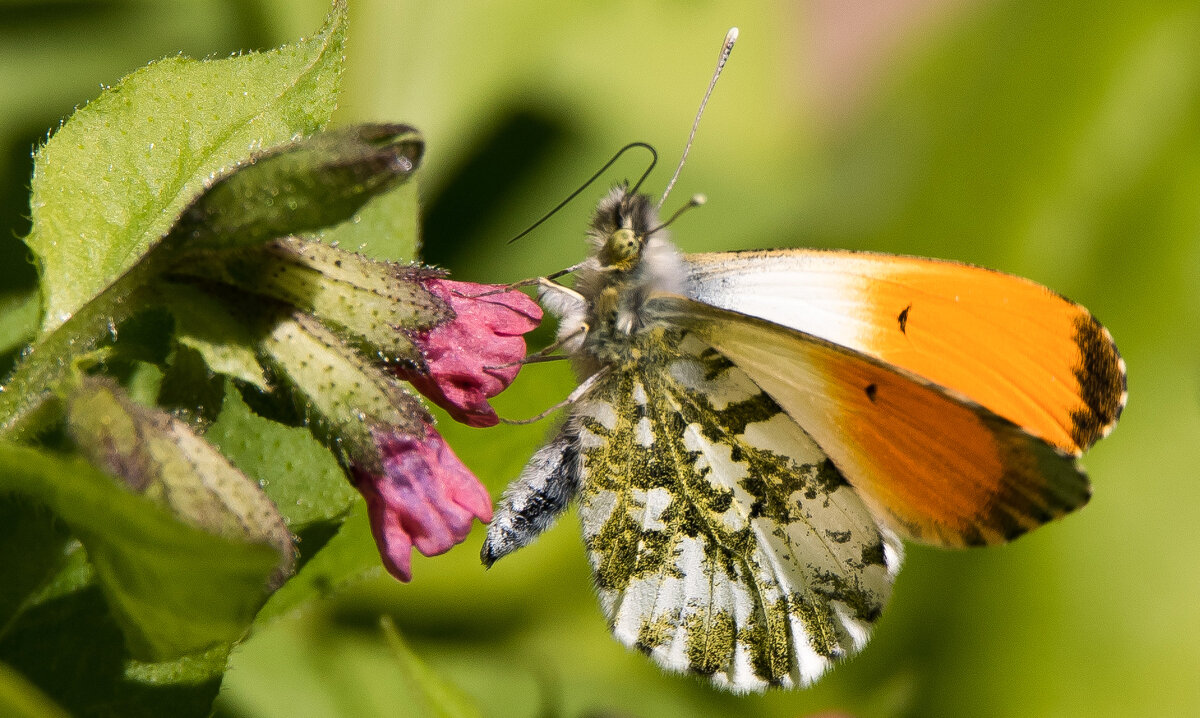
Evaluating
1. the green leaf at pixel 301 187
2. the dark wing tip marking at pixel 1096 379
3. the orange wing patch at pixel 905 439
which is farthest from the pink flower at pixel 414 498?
the dark wing tip marking at pixel 1096 379

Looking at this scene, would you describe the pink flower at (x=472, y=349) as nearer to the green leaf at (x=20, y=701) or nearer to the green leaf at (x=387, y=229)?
the green leaf at (x=387, y=229)

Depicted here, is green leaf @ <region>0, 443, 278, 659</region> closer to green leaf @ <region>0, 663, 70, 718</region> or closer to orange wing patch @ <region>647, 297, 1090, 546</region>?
green leaf @ <region>0, 663, 70, 718</region>

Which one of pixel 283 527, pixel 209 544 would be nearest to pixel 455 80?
pixel 283 527

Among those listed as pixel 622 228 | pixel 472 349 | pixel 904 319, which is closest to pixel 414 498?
pixel 472 349

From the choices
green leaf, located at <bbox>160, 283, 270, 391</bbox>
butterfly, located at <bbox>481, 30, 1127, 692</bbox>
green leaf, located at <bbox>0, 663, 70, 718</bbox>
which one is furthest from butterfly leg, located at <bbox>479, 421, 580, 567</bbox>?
green leaf, located at <bbox>0, 663, 70, 718</bbox>

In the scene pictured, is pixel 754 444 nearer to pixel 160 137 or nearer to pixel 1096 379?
pixel 1096 379

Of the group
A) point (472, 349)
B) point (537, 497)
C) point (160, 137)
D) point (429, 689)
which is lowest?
point (429, 689)
